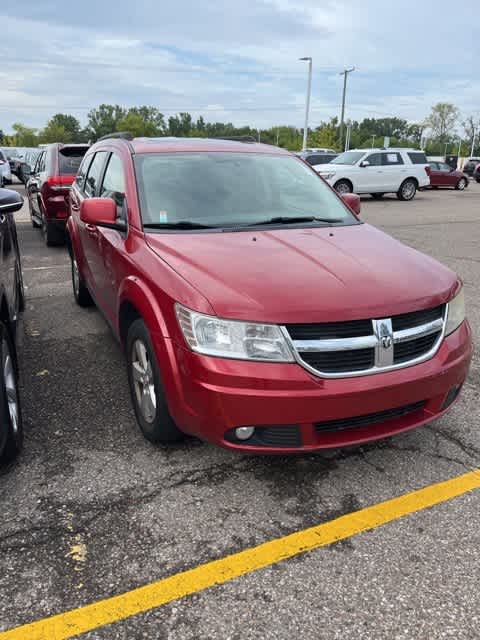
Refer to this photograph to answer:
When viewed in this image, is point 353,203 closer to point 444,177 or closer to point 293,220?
point 293,220

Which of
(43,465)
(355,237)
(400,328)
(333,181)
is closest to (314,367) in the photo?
(400,328)

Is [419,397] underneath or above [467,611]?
above

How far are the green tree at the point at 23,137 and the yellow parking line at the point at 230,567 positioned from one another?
12497 cm

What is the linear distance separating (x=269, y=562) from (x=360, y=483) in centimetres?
80

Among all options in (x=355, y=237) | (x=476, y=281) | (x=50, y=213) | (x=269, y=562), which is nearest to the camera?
(x=269, y=562)

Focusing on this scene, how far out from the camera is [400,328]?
2.76 m

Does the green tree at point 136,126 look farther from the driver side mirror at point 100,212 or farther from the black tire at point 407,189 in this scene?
the driver side mirror at point 100,212

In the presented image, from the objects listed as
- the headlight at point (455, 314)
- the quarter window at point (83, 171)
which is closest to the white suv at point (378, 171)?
the quarter window at point (83, 171)

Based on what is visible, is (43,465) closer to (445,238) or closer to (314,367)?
(314,367)

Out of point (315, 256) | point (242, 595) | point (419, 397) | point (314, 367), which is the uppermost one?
point (315, 256)

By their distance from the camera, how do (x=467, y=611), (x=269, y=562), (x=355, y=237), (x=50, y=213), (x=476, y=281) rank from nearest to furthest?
(x=467, y=611)
(x=269, y=562)
(x=355, y=237)
(x=476, y=281)
(x=50, y=213)

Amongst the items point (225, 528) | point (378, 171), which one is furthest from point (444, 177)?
point (225, 528)

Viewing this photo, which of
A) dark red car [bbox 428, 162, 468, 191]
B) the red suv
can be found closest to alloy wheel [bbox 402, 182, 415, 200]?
dark red car [bbox 428, 162, 468, 191]

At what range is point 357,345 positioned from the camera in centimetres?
263
